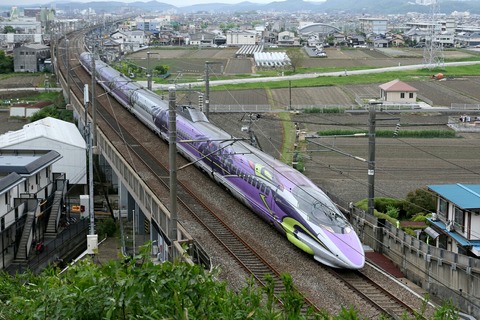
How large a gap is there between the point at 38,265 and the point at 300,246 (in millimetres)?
6757

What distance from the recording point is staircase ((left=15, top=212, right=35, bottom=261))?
16234mm

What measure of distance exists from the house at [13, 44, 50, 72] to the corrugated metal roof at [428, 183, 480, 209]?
4959cm

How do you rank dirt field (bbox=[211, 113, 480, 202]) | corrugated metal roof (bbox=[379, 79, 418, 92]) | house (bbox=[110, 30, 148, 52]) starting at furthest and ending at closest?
house (bbox=[110, 30, 148, 52]) → corrugated metal roof (bbox=[379, 79, 418, 92]) → dirt field (bbox=[211, 113, 480, 202])

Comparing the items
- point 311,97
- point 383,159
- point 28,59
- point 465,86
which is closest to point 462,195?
point 383,159

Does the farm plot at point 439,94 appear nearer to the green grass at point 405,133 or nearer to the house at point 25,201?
the green grass at point 405,133

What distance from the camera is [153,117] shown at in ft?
72.7

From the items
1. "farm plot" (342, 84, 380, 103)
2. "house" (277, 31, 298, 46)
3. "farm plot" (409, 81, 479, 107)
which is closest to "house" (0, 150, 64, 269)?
"farm plot" (409, 81, 479, 107)

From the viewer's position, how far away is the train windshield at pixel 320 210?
38.2ft

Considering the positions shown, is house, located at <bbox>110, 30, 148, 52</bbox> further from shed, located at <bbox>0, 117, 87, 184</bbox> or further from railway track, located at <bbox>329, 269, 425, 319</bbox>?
railway track, located at <bbox>329, 269, 425, 319</bbox>

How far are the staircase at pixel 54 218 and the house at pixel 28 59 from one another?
4223 cm

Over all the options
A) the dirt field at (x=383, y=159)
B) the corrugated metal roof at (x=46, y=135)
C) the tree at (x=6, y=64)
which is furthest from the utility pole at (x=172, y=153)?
the tree at (x=6, y=64)

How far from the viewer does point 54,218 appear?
60.8ft

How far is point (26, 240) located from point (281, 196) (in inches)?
269

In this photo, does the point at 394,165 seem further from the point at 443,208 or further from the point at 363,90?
the point at 363,90
